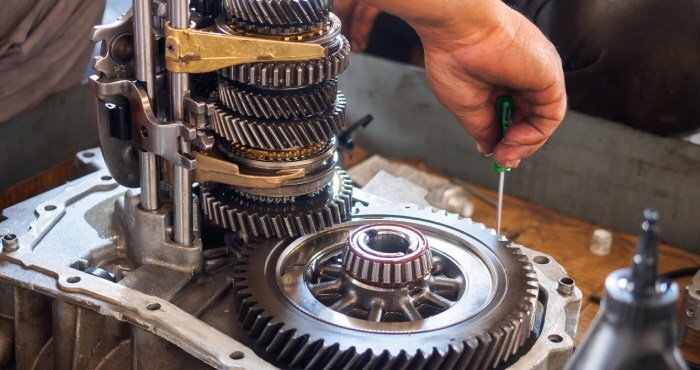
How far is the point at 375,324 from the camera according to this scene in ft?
4.72

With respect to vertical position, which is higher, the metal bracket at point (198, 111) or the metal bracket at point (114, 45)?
the metal bracket at point (114, 45)

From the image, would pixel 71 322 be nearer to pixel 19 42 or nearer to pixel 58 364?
pixel 58 364

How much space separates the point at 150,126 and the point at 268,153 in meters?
0.20

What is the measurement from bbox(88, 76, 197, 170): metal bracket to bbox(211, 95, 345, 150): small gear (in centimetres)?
6

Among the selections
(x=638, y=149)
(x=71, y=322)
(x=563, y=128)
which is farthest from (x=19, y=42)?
(x=638, y=149)

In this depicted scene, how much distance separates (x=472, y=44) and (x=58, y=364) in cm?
93

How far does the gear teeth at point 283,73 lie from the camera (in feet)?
4.87

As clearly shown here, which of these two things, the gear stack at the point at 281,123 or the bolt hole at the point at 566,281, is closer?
the gear stack at the point at 281,123

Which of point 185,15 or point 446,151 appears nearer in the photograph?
point 185,15

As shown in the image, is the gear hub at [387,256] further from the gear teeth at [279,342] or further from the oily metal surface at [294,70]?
the oily metal surface at [294,70]

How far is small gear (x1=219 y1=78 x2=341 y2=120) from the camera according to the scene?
1.52m

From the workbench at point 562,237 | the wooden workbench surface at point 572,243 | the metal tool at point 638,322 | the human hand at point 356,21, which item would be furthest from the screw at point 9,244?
the human hand at point 356,21

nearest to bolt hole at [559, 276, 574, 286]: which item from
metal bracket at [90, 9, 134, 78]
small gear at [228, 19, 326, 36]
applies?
small gear at [228, 19, 326, 36]

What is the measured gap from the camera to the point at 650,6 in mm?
2225
